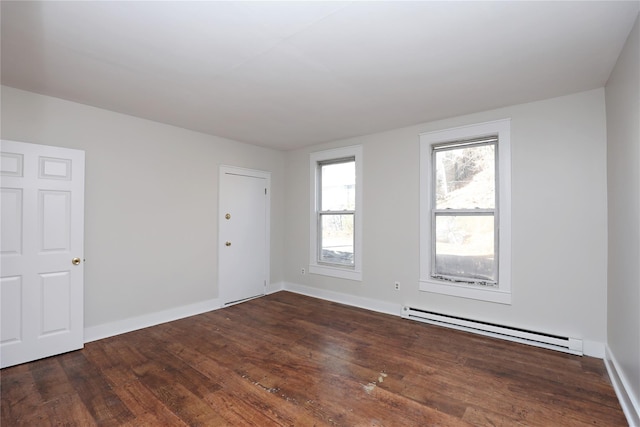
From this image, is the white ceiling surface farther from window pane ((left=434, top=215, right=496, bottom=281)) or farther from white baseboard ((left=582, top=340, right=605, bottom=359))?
white baseboard ((left=582, top=340, right=605, bottom=359))

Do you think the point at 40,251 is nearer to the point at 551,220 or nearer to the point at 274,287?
the point at 274,287

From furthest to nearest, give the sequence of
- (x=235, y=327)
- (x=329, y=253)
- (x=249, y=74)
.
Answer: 1. (x=329, y=253)
2. (x=235, y=327)
3. (x=249, y=74)

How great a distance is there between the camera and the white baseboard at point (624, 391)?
1.90m

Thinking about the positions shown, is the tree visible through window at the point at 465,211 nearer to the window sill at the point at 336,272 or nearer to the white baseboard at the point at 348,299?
the white baseboard at the point at 348,299

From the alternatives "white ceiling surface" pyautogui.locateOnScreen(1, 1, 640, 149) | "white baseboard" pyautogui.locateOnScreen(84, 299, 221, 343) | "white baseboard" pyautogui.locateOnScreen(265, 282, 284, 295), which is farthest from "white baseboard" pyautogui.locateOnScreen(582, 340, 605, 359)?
"white baseboard" pyautogui.locateOnScreen(84, 299, 221, 343)

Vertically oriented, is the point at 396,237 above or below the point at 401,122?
below

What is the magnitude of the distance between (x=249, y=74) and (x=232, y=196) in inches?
95.1

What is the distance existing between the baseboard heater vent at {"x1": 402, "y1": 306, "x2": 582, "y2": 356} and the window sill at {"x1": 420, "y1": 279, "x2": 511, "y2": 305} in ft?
0.89

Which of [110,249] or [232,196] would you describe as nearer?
[110,249]

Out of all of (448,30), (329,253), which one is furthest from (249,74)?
(329,253)

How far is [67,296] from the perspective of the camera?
2980 millimetres

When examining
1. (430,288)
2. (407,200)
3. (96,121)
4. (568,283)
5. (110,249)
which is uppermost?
(96,121)

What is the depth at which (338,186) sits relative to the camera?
4910 mm

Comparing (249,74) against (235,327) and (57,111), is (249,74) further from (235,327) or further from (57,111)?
(235,327)
